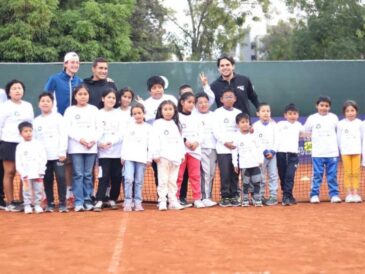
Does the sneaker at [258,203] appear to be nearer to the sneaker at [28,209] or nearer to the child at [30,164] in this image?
the child at [30,164]

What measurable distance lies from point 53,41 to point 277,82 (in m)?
9.10

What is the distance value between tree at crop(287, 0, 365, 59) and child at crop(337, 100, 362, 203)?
57.9 feet

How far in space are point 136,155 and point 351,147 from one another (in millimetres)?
2869

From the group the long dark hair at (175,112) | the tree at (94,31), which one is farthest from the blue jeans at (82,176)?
the tree at (94,31)

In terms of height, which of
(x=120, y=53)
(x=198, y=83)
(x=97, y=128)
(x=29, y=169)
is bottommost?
(x=29, y=169)

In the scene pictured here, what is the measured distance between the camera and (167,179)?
7641 millimetres

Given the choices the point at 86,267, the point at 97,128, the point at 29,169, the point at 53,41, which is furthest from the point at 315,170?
the point at 53,41

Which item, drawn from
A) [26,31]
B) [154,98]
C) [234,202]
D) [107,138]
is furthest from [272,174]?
[26,31]

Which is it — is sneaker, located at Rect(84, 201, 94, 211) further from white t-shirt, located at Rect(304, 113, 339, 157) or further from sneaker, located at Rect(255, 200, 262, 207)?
white t-shirt, located at Rect(304, 113, 339, 157)

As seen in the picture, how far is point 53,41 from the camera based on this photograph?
19.3 m

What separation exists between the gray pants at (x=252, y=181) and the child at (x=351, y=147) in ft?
4.05

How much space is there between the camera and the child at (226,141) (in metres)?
7.93

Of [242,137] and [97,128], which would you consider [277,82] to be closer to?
[242,137]

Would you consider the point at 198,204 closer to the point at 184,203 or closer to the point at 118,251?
the point at 184,203
